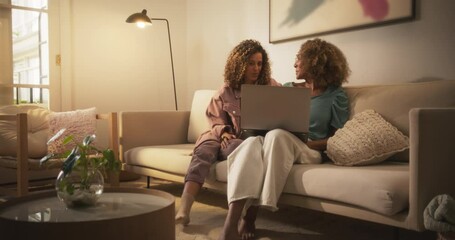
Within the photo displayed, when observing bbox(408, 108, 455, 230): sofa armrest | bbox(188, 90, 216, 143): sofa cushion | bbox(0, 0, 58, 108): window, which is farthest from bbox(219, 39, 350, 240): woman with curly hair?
bbox(0, 0, 58, 108): window

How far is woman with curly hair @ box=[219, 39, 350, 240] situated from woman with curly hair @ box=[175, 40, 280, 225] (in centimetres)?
27

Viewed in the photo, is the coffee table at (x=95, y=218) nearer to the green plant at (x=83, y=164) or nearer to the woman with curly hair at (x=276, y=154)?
the green plant at (x=83, y=164)


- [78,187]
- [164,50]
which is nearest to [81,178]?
[78,187]

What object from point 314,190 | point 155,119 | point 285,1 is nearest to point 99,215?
point 314,190

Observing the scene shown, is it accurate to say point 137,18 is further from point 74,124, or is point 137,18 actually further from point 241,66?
point 241,66

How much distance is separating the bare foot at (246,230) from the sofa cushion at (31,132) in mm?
1649

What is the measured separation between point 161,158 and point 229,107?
1.78ft

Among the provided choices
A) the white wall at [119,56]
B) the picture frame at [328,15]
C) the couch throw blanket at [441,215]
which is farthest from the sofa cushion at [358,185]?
the white wall at [119,56]

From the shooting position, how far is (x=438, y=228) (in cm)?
137

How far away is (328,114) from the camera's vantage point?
2.14 metres

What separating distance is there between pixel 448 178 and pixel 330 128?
70 centimetres

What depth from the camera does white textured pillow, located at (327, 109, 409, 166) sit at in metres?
1.80

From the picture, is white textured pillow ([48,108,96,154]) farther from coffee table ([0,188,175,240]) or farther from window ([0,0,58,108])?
coffee table ([0,188,175,240])

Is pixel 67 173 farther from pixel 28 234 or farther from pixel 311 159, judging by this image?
pixel 311 159
